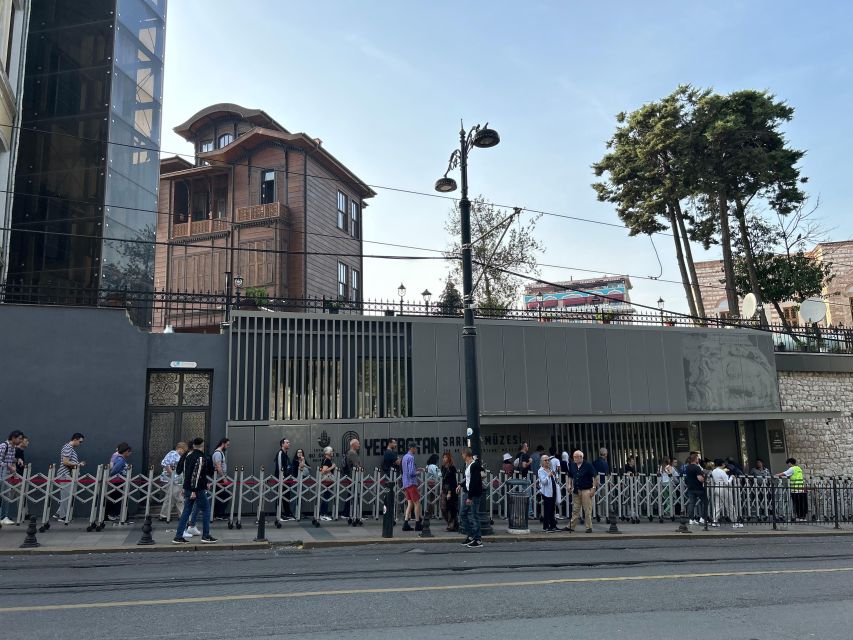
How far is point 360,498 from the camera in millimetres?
15148

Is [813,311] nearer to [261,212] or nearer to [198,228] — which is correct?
[261,212]

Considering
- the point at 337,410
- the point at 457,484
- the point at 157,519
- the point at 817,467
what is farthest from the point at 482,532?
the point at 817,467

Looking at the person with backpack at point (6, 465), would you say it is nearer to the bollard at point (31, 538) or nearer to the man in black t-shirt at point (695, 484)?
the bollard at point (31, 538)

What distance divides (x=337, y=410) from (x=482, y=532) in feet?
19.2

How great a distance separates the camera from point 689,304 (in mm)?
31844

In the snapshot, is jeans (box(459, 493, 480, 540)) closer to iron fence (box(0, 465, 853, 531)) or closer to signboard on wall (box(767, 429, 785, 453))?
iron fence (box(0, 465, 853, 531))

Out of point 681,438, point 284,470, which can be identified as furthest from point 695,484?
point 284,470

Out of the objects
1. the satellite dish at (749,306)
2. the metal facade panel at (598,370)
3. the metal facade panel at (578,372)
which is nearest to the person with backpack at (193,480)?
the metal facade panel at (578,372)

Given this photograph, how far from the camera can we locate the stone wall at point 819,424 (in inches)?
925

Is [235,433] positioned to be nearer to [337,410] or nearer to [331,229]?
[337,410]

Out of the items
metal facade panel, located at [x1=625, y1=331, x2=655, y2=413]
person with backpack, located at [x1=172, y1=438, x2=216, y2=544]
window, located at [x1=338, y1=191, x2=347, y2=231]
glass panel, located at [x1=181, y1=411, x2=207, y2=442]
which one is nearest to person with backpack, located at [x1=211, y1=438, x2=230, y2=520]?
person with backpack, located at [x1=172, y1=438, x2=216, y2=544]

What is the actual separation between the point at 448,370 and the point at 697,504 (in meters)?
7.43

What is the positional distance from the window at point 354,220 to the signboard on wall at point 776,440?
72.6ft

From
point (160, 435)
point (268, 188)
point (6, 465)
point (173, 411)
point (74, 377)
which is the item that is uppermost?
point (268, 188)
